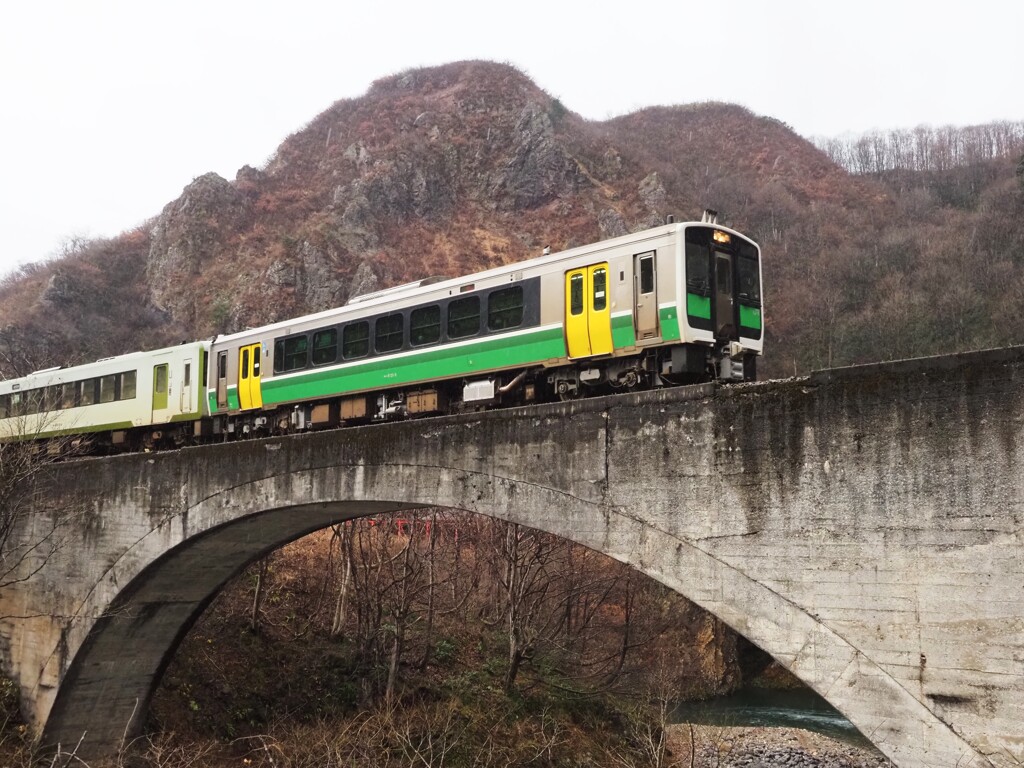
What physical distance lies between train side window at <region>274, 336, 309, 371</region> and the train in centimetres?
3

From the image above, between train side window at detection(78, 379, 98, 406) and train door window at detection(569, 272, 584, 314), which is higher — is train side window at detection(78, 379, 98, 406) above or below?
below

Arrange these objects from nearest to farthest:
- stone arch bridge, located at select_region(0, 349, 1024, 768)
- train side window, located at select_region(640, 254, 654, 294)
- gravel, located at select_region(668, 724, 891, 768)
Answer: stone arch bridge, located at select_region(0, 349, 1024, 768) → train side window, located at select_region(640, 254, 654, 294) → gravel, located at select_region(668, 724, 891, 768)

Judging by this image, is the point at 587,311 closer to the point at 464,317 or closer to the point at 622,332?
the point at 622,332

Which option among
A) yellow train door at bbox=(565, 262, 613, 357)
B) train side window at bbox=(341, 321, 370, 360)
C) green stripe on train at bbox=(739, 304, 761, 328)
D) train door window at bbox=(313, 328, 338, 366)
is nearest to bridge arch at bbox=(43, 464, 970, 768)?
yellow train door at bbox=(565, 262, 613, 357)

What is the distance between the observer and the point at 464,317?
1338 cm

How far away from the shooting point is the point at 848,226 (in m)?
60.6

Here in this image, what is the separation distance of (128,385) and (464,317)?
35.4ft

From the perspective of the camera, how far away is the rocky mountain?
47219 millimetres

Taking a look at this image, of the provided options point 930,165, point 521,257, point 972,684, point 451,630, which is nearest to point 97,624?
point 451,630

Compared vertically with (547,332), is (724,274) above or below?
above

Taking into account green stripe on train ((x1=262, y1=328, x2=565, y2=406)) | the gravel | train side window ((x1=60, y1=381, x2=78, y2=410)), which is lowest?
the gravel

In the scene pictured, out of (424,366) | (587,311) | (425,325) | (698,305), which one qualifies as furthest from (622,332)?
(425,325)

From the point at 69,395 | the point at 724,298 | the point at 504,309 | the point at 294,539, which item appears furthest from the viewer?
the point at 69,395

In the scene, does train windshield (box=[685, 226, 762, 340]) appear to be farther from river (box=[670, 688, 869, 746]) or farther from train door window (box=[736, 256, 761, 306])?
river (box=[670, 688, 869, 746])
